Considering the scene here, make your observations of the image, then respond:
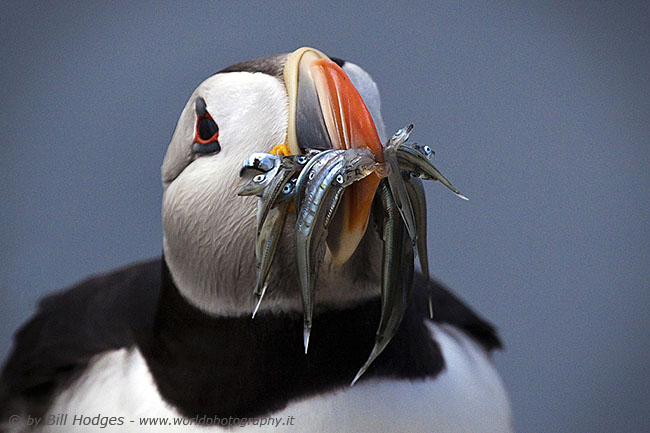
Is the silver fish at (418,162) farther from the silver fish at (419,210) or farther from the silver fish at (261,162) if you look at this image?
the silver fish at (261,162)

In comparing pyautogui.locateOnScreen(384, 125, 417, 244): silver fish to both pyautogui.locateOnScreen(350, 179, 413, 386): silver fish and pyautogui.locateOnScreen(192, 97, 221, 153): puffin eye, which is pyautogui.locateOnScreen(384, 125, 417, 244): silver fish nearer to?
pyautogui.locateOnScreen(350, 179, 413, 386): silver fish

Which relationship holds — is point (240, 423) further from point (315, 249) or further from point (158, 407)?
point (315, 249)

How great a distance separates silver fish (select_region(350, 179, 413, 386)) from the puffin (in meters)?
→ 0.03

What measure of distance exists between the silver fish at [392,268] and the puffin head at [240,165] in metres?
0.03

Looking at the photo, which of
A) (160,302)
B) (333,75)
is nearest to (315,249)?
(333,75)

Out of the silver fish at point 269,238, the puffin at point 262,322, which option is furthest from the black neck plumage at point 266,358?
the silver fish at point 269,238

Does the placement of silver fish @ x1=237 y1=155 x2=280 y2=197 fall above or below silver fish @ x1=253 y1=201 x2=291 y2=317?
above

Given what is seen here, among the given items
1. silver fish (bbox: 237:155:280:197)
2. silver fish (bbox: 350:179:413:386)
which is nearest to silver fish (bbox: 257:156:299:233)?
silver fish (bbox: 237:155:280:197)

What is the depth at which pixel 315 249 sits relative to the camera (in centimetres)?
75

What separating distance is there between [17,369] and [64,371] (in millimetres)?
133

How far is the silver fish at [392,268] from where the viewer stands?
2.53ft

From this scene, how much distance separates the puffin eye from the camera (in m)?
0.88

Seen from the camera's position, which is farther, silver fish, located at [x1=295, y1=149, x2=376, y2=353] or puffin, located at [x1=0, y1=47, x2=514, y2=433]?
puffin, located at [x1=0, y1=47, x2=514, y2=433]

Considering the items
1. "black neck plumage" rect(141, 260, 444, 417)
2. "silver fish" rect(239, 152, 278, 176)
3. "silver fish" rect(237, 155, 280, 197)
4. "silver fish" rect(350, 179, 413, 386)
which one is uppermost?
"silver fish" rect(239, 152, 278, 176)
